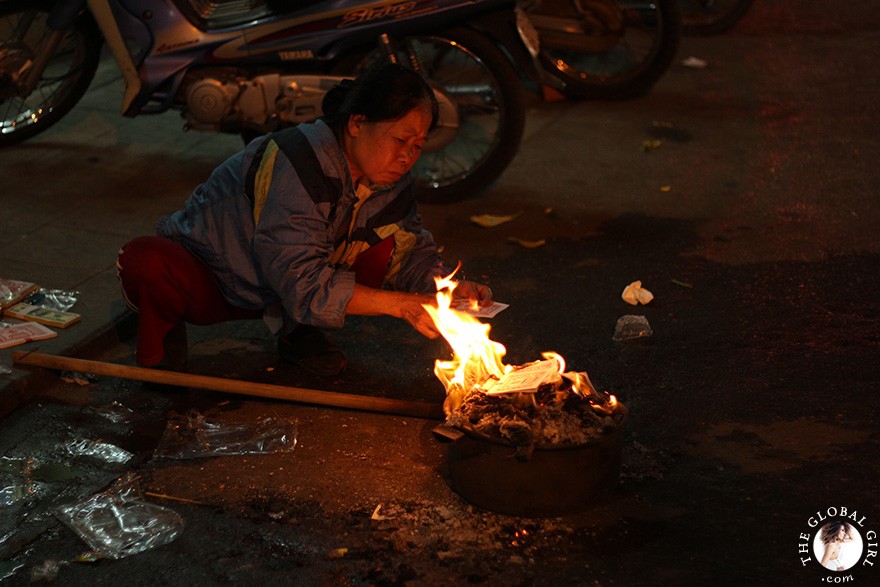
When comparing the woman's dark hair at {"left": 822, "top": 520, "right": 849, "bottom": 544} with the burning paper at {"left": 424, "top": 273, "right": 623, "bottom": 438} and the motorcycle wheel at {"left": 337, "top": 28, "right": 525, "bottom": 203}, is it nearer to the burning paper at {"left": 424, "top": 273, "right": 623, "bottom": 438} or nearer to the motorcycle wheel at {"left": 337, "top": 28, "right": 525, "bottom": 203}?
the burning paper at {"left": 424, "top": 273, "right": 623, "bottom": 438}

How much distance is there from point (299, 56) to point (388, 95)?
8.29 feet

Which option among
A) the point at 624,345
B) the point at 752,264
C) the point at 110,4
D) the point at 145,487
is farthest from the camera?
the point at 110,4

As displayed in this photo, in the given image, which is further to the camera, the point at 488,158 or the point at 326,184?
the point at 488,158

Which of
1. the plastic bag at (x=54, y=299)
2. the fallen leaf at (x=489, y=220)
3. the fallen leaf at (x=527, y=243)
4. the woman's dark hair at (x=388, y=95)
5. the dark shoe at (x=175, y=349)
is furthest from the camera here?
the fallen leaf at (x=489, y=220)

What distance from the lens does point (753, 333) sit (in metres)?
4.58

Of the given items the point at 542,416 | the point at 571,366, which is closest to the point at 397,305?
the point at 542,416

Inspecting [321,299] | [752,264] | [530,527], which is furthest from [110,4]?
[530,527]

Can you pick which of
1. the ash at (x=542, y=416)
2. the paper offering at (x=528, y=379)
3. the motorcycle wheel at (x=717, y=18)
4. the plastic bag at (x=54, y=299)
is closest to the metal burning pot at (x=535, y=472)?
the ash at (x=542, y=416)

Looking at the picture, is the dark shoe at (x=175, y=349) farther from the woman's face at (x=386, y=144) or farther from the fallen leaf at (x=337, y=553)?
the fallen leaf at (x=337, y=553)

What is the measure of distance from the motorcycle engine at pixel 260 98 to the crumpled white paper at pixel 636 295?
206cm

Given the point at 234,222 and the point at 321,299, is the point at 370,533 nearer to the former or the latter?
the point at 321,299

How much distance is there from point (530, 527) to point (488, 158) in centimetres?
309

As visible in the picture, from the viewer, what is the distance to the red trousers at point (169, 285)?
158 inches

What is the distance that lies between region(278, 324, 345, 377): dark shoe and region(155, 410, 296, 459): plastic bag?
15.4 inches
